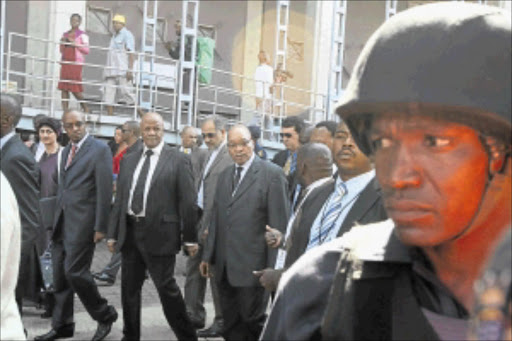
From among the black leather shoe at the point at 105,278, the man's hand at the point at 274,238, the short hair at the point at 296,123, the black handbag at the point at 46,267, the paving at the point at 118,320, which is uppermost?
the short hair at the point at 296,123

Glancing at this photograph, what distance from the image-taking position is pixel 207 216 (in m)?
8.93

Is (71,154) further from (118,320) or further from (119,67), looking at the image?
(119,67)

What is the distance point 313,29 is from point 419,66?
66.3ft

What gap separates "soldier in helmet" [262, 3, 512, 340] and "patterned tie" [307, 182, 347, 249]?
9.75 feet

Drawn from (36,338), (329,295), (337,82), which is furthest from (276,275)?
(337,82)

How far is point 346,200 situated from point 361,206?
0.64 ft

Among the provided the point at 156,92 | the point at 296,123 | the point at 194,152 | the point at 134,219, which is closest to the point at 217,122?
the point at 296,123

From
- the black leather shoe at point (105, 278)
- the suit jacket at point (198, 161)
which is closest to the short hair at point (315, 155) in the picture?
the suit jacket at point (198, 161)

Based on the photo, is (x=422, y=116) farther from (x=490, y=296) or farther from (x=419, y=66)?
(x=490, y=296)

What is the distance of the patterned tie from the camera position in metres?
4.66

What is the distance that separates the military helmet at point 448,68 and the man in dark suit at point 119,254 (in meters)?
8.48

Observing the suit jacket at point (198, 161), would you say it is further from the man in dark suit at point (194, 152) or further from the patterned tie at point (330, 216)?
the patterned tie at point (330, 216)

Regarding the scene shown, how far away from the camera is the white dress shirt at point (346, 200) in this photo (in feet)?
15.1

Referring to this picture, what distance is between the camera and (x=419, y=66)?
61.2 inches
